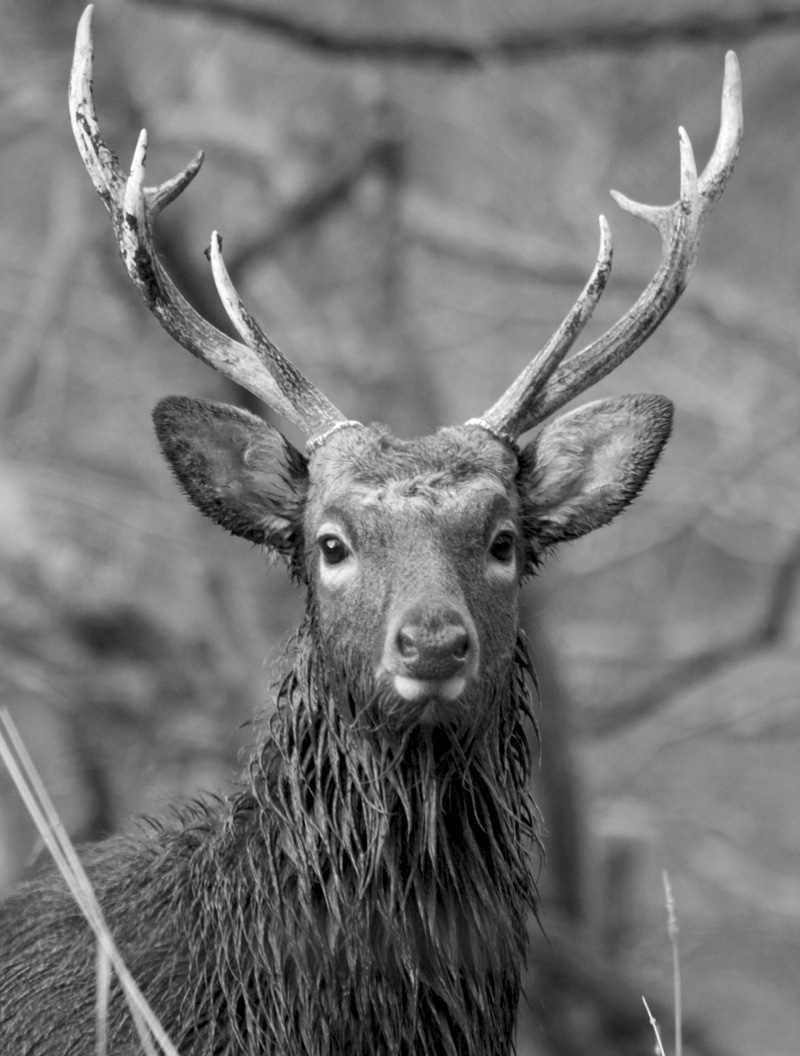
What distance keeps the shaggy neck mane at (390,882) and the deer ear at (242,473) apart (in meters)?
0.47

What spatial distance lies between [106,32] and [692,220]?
7592mm

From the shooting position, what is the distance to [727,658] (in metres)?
13.5

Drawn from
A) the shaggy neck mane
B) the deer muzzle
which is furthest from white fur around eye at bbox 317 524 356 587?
the deer muzzle

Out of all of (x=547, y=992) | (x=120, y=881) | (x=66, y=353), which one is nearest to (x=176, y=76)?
(x=66, y=353)

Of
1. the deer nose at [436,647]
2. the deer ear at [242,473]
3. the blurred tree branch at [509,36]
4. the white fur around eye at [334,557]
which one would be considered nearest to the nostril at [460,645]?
the deer nose at [436,647]

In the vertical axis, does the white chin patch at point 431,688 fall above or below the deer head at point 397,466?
below

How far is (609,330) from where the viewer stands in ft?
17.0

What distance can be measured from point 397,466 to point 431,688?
30.1 inches

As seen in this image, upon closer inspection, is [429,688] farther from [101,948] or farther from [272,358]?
[272,358]

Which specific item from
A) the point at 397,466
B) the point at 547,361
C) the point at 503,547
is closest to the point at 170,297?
the point at 397,466

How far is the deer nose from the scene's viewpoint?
4.23 metres

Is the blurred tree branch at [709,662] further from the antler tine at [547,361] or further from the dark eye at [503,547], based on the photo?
the dark eye at [503,547]

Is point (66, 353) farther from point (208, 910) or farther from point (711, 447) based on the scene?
point (208, 910)

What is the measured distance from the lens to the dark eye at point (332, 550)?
4.73 m
